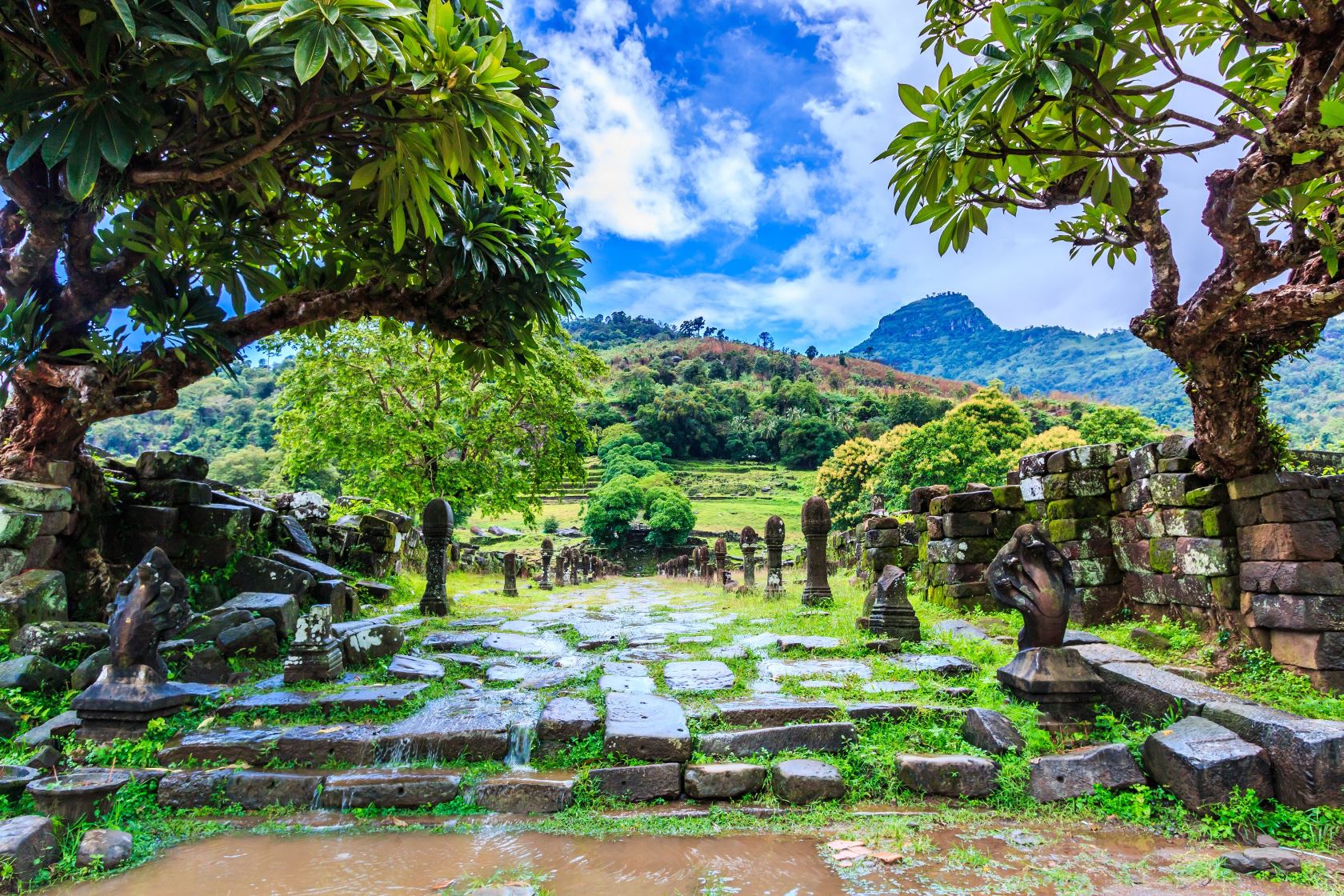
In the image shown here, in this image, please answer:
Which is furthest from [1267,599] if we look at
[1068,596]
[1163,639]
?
[1068,596]

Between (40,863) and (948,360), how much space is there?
680 ft

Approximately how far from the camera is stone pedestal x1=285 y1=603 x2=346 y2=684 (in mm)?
5469

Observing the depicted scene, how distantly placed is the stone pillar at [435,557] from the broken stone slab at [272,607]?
2.52 meters

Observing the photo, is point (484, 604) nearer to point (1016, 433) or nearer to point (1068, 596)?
point (1068, 596)

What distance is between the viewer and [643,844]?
11.7 feet

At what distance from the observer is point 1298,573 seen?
496cm

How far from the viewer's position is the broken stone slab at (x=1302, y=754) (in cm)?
348

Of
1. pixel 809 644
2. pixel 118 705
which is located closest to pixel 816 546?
pixel 809 644

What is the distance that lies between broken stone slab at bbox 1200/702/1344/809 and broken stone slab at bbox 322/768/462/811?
471cm

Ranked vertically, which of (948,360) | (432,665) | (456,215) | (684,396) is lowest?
(432,665)

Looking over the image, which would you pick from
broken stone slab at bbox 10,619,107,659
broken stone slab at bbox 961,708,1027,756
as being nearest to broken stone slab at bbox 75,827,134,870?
broken stone slab at bbox 10,619,107,659

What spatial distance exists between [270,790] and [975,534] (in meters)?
8.20

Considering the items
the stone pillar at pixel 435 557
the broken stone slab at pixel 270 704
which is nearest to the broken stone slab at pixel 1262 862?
the broken stone slab at pixel 270 704

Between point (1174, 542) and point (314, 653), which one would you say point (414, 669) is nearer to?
point (314, 653)
